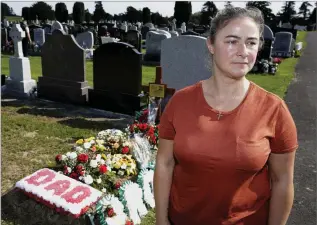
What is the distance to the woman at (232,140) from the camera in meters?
1.58

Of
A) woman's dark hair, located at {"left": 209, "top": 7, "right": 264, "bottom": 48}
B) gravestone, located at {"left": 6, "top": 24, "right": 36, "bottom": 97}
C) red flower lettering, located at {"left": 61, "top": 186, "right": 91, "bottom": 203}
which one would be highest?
woman's dark hair, located at {"left": 209, "top": 7, "right": 264, "bottom": 48}

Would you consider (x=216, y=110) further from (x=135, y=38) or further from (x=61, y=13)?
(x=61, y=13)

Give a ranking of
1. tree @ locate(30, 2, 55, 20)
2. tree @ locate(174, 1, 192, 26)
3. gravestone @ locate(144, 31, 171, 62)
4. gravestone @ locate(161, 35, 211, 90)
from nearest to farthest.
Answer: gravestone @ locate(161, 35, 211, 90)
gravestone @ locate(144, 31, 171, 62)
tree @ locate(174, 1, 192, 26)
tree @ locate(30, 2, 55, 20)

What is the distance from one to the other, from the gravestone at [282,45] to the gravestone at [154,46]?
8.09 meters

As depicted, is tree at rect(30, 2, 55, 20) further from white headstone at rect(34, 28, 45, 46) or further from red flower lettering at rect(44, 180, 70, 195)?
red flower lettering at rect(44, 180, 70, 195)

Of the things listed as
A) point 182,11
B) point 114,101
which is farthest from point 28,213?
point 182,11

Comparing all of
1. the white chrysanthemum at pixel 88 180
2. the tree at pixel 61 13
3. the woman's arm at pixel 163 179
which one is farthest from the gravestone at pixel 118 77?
the tree at pixel 61 13

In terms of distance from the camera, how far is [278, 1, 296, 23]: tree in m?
75.1

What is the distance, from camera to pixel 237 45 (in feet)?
5.30

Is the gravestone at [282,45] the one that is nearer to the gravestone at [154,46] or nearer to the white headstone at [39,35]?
the gravestone at [154,46]

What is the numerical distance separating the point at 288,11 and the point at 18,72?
82.7 metres

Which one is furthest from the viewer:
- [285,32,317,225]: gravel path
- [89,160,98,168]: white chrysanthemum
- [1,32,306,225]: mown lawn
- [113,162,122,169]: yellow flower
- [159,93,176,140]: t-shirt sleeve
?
[1,32,306,225]: mown lawn

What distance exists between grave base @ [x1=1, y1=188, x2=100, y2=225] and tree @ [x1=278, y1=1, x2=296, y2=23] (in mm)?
80587

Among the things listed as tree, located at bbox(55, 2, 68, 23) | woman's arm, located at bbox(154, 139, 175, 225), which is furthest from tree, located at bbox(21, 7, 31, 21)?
woman's arm, located at bbox(154, 139, 175, 225)
